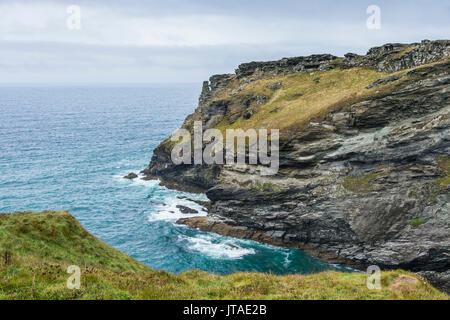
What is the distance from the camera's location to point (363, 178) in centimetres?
5375

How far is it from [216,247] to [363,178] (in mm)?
27049

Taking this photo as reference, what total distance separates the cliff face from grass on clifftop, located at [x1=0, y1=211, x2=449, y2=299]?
3270 centimetres

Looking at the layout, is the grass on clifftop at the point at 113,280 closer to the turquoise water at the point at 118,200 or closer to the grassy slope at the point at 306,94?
the turquoise water at the point at 118,200

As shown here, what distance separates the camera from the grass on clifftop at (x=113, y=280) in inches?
516

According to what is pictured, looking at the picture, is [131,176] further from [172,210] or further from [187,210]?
[187,210]

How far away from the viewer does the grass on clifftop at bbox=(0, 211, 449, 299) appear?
43.0 feet

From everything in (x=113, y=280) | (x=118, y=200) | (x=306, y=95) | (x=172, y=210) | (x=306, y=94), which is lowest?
(x=172, y=210)

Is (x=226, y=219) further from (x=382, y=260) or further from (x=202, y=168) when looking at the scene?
(x=382, y=260)

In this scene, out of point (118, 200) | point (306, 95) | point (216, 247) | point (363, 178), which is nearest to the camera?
point (363, 178)

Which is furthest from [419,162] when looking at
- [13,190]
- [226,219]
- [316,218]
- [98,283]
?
[13,190]

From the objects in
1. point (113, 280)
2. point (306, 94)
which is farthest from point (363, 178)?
point (113, 280)

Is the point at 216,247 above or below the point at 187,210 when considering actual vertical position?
below

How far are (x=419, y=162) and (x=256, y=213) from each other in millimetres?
27805

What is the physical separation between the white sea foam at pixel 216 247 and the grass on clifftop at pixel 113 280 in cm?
3072
